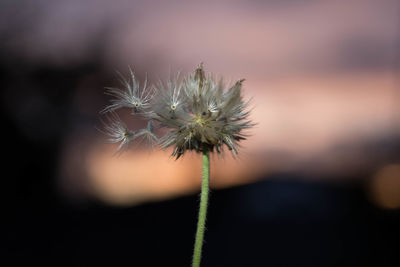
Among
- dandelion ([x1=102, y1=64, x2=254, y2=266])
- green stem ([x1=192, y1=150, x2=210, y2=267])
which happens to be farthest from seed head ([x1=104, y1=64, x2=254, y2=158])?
green stem ([x1=192, y1=150, x2=210, y2=267])

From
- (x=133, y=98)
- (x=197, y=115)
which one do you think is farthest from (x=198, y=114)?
(x=133, y=98)

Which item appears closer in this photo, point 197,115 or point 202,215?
point 202,215

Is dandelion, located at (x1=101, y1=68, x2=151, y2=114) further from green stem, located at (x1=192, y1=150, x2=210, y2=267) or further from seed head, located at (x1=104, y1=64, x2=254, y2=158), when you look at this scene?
green stem, located at (x1=192, y1=150, x2=210, y2=267)

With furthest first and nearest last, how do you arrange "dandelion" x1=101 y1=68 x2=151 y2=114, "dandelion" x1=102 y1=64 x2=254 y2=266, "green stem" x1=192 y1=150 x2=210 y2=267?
"dandelion" x1=101 y1=68 x2=151 y2=114 → "dandelion" x1=102 y1=64 x2=254 y2=266 → "green stem" x1=192 y1=150 x2=210 y2=267

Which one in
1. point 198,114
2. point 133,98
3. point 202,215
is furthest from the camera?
point 133,98

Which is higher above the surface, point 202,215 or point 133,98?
point 133,98

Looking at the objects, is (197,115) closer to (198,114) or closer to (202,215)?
(198,114)

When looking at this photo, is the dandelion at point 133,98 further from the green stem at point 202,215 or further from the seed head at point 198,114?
the green stem at point 202,215

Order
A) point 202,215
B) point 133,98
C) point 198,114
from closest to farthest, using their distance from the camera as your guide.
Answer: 1. point 202,215
2. point 198,114
3. point 133,98
